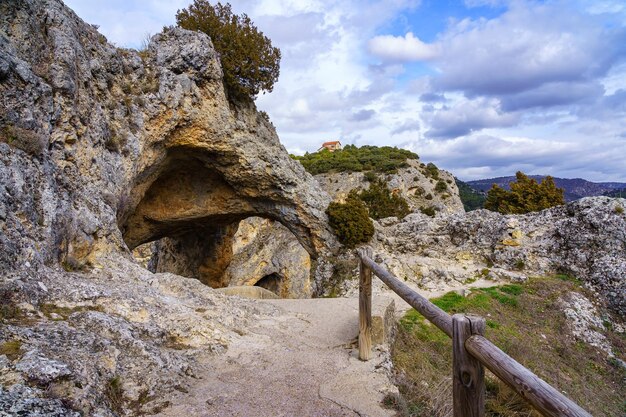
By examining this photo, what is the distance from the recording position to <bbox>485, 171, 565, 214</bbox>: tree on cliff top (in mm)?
26106

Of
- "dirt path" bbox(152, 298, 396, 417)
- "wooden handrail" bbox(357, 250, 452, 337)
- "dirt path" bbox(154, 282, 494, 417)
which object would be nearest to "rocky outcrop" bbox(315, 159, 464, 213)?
"dirt path" bbox(154, 282, 494, 417)

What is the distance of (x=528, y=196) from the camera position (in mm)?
27422

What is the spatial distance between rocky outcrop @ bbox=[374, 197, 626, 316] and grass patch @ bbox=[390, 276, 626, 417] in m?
0.93

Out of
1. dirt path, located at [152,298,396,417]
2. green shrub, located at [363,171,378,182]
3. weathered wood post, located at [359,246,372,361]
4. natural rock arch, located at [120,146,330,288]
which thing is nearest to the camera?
dirt path, located at [152,298,396,417]

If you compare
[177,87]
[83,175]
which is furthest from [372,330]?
[177,87]

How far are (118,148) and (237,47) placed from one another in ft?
28.5

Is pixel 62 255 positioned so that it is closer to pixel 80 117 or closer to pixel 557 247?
pixel 80 117

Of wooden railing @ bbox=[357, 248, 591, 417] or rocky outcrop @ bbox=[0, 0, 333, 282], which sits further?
rocky outcrop @ bbox=[0, 0, 333, 282]

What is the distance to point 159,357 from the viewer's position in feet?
15.9

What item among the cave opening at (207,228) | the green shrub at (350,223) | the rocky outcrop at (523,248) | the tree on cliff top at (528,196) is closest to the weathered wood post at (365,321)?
the rocky outcrop at (523,248)

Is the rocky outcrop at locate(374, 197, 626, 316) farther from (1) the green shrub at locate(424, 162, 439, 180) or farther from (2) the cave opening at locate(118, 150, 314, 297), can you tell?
(1) the green shrub at locate(424, 162, 439, 180)

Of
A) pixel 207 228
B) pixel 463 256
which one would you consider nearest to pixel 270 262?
pixel 207 228

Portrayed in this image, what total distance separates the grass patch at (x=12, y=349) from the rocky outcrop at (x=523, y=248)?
Result: 12017 mm

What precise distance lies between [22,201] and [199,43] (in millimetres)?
10229
